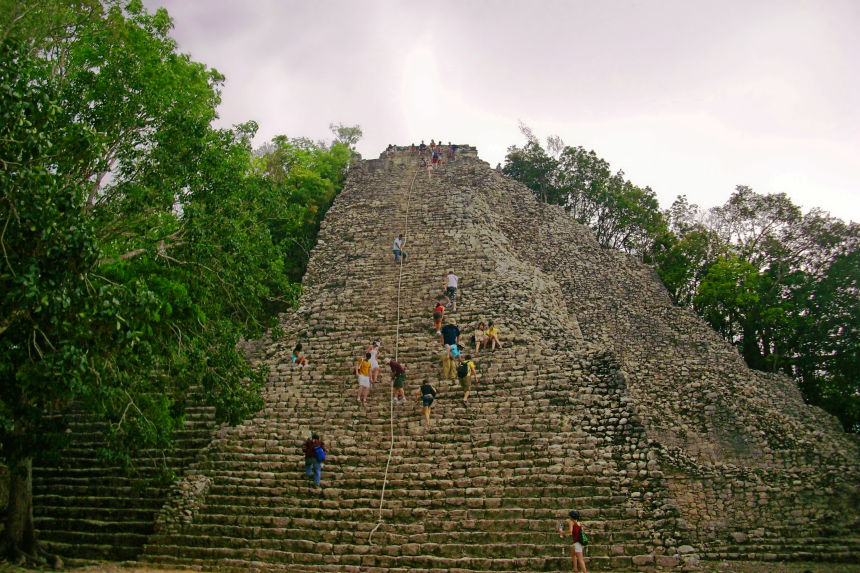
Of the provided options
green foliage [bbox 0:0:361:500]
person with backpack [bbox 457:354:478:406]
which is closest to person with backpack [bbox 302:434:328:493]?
green foliage [bbox 0:0:361:500]

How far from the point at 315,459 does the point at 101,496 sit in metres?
3.73

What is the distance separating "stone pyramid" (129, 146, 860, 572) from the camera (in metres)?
7.04

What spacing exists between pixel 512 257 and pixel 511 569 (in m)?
10.3

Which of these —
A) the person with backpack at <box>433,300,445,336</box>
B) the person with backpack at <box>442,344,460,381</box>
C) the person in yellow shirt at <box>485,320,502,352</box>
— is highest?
the person with backpack at <box>433,300,445,336</box>

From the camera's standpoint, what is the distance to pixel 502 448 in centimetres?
828

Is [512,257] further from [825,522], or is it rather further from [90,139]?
[90,139]

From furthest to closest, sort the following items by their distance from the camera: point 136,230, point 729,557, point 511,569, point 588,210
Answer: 1. point 588,210
2. point 729,557
3. point 136,230
4. point 511,569

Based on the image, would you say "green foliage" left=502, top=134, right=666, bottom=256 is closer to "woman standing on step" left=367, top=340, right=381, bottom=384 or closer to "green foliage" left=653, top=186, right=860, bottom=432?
"green foliage" left=653, top=186, right=860, bottom=432

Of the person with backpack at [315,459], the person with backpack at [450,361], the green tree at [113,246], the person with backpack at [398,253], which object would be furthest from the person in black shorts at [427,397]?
the person with backpack at [398,253]

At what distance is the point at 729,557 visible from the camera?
886cm

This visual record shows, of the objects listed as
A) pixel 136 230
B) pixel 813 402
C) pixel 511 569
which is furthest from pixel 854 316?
pixel 136 230

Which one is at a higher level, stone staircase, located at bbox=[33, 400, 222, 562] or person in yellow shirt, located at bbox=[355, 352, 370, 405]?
person in yellow shirt, located at bbox=[355, 352, 370, 405]

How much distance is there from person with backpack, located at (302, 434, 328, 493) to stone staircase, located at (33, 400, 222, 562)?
187cm

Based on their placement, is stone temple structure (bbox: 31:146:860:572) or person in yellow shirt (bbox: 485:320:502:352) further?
person in yellow shirt (bbox: 485:320:502:352)
